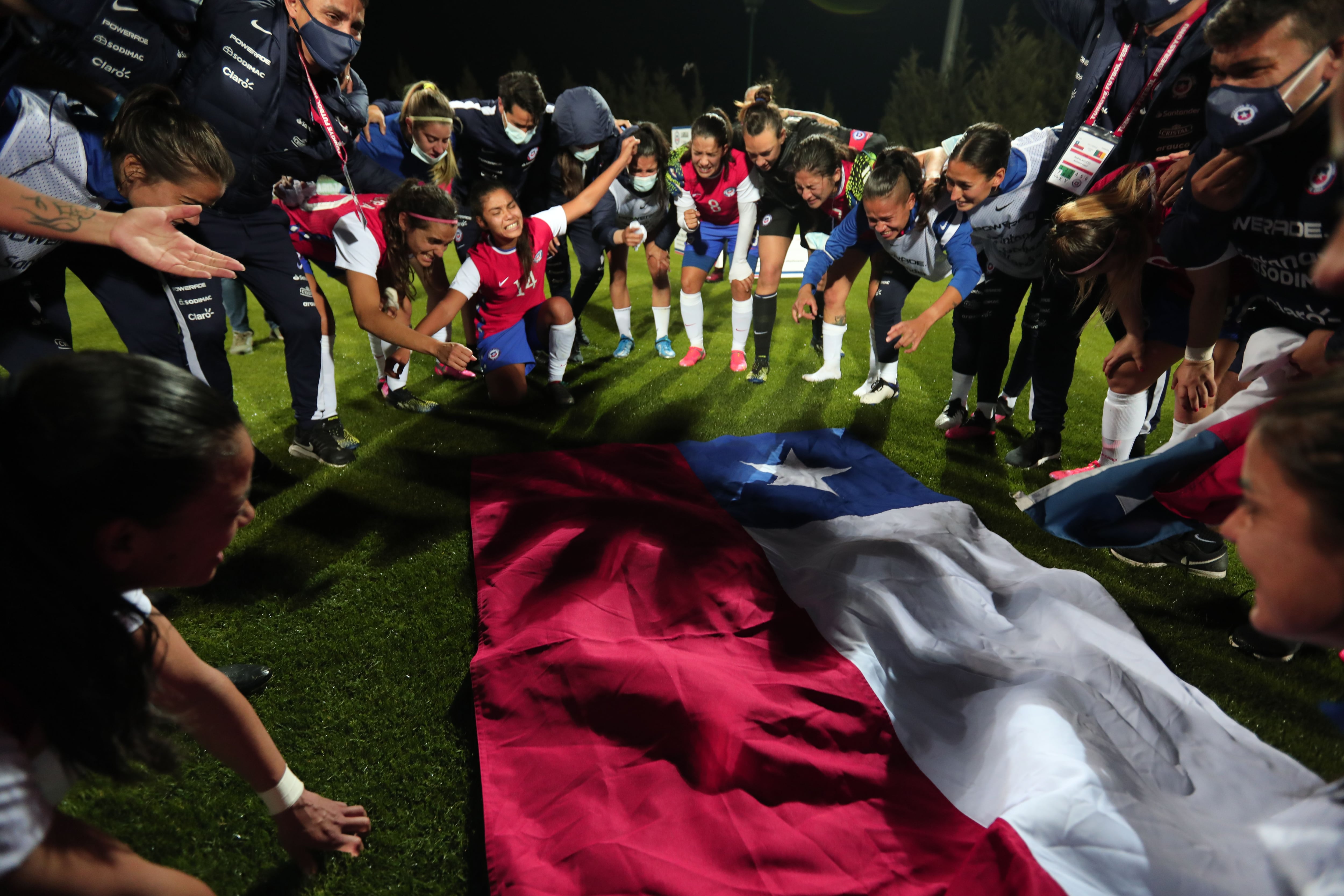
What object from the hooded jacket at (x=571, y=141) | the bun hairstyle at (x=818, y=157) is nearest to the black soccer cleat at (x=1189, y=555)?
the bun hairstyle at (x=818, y=157)

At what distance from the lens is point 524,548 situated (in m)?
2.58

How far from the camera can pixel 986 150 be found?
3.28m

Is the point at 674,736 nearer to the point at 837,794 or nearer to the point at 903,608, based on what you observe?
the point at 837,794

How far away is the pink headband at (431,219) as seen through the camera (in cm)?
368

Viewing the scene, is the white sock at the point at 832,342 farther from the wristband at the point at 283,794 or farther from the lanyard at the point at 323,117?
the wristband at the point at 283,794

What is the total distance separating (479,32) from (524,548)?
104ft

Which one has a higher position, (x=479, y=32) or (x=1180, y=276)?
(x=479, y=32)

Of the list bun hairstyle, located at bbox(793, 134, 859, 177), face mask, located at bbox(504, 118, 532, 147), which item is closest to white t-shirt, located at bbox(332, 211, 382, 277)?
face mask, located at bbox(504, 118, 532, 147)

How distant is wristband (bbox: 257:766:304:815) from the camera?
4.51 feet

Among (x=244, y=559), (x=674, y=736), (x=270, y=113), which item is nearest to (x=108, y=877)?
(x=674, y=736)

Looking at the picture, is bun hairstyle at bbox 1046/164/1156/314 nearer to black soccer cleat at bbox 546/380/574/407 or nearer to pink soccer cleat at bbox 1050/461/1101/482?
pink soccer cleat at bbox 1050/461/1101/482

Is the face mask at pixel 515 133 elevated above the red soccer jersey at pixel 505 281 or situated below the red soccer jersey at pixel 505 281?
above

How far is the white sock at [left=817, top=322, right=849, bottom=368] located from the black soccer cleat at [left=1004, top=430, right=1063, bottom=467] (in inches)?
59.7

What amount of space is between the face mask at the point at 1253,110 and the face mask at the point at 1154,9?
1012mm
